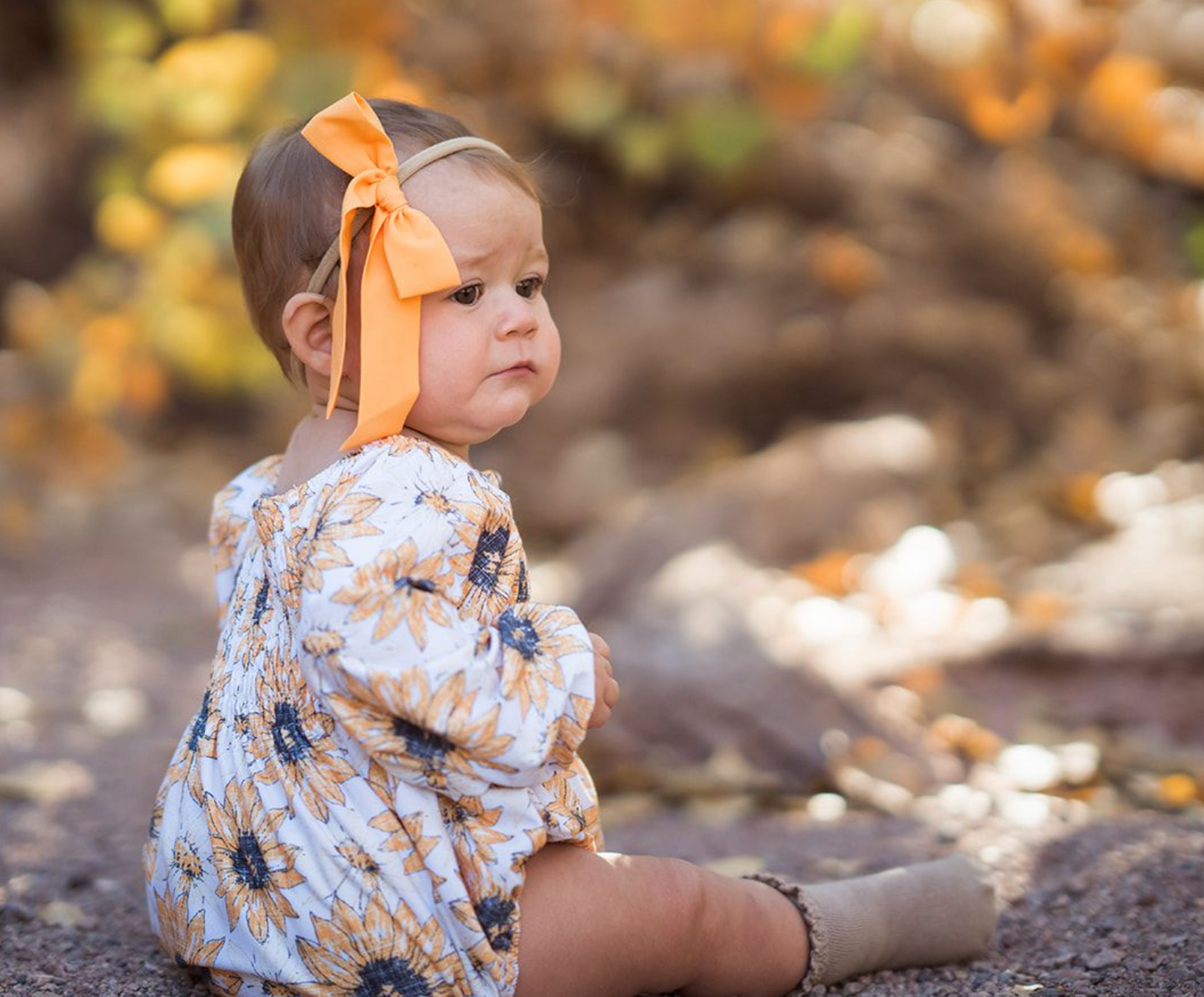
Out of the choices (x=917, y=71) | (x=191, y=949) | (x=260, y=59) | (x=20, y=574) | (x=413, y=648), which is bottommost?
(x=191, y=949)

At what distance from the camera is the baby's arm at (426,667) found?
61.0 inches

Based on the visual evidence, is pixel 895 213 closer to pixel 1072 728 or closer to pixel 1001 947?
pixel 1072 728

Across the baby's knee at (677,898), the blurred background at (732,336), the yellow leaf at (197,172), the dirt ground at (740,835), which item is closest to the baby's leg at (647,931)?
the baby's knee at (677,898)

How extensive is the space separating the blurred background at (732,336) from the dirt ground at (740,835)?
0.03 meters

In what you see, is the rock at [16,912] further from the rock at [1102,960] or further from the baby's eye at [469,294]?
the rock at [1102,960]

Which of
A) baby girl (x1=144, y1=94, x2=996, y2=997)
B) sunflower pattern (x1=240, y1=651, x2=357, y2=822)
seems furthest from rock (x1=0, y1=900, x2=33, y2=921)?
sunflower pattern (x1=240, y1=651, x2=357, y2=822)

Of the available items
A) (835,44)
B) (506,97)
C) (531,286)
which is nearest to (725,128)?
(835,44)

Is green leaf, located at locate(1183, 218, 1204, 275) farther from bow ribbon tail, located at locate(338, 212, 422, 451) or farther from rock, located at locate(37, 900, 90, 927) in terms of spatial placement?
rock, located at locate(37, 900, 90, 927)

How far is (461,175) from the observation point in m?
1.77

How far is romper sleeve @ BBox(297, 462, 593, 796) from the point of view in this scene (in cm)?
155

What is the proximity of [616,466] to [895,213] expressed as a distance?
4.75ft

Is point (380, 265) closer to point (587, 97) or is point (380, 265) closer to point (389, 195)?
point (389, 195)

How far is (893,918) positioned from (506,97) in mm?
4077

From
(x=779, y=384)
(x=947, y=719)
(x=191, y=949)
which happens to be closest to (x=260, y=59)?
(x=779, y=384)
